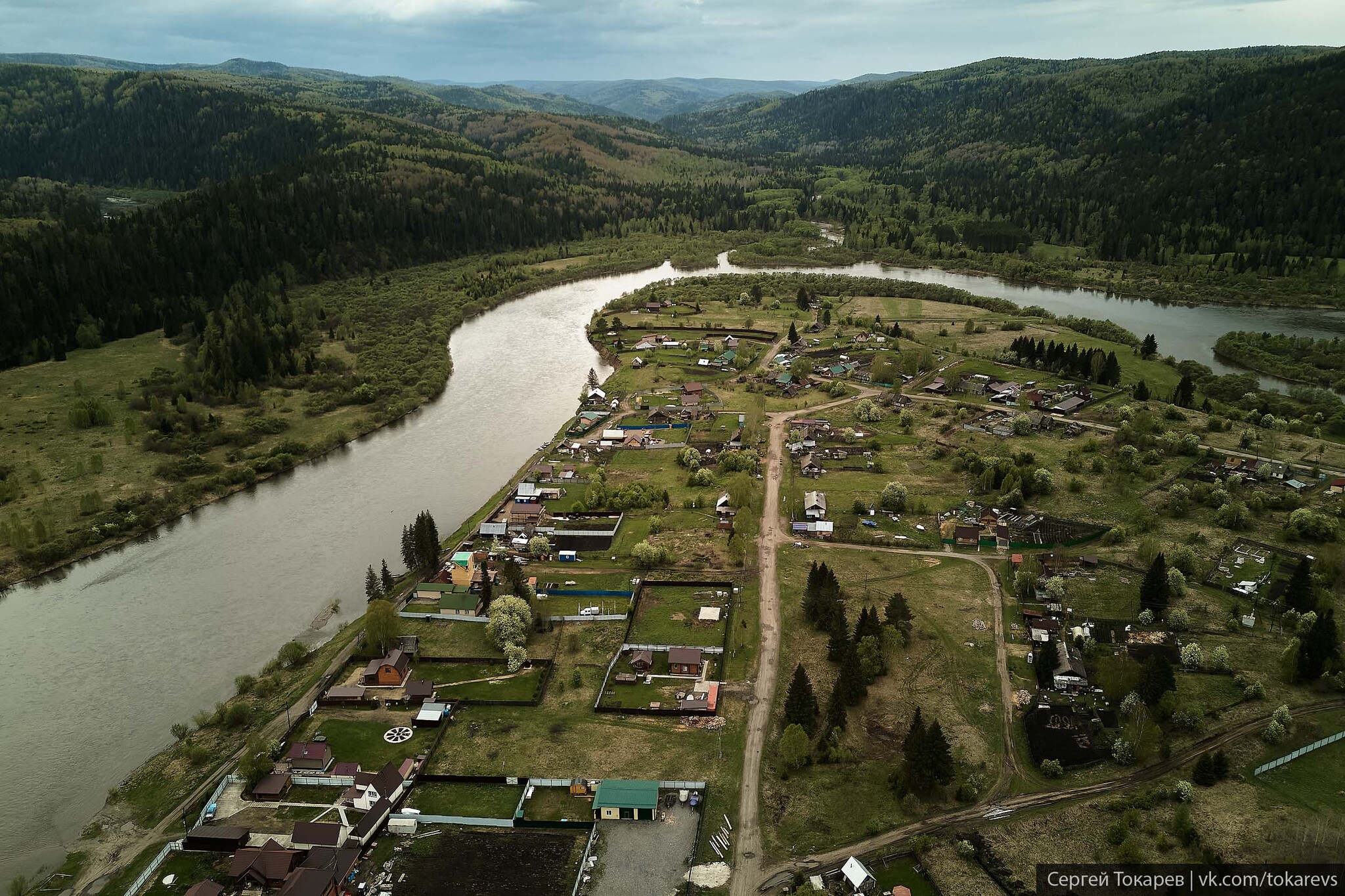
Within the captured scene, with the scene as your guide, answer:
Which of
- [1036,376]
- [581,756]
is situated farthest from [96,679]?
[1036,376]

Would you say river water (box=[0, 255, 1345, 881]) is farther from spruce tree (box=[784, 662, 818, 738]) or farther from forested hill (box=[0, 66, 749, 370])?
forested hill (box=[0, 66, 749, 370])

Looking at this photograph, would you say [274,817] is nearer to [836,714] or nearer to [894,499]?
[836,714]

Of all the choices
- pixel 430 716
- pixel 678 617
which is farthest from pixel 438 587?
pixel 678 617

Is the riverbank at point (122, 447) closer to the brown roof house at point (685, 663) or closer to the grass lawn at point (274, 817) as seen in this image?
the grass lawn at point (274, 817)

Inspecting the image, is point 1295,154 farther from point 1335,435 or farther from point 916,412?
point 916,412

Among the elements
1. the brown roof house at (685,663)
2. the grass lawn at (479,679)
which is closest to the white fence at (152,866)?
the grass lawn at (479,679)

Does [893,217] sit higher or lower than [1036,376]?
higher

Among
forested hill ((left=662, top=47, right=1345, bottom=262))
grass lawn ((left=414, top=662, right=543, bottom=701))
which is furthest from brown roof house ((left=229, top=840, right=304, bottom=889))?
forested hill ((left=662, top=47, right=1345, bottom=262))
